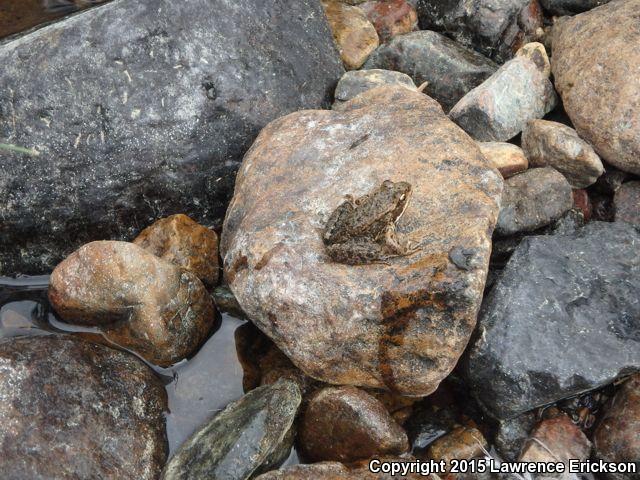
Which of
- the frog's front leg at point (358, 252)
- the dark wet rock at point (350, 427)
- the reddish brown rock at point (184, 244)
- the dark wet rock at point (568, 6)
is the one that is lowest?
the dark wet rock at point (350, 427)

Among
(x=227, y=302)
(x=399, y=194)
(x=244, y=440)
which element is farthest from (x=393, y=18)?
(x=244, y=440)

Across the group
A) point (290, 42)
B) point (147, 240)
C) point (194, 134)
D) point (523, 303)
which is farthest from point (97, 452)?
point (290, 42)

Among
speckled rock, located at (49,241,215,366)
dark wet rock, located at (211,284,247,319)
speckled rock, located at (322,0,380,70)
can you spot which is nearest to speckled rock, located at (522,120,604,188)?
speckled rock, located at (322,0,380,70)

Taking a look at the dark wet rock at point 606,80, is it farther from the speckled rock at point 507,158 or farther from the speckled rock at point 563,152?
the speckled rock at point 507,158

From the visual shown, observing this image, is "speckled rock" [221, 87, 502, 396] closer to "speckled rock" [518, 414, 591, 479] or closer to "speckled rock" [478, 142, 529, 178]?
"speckled rock" [478, 142, 529, 178]

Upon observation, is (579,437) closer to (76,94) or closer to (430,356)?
(430,356)

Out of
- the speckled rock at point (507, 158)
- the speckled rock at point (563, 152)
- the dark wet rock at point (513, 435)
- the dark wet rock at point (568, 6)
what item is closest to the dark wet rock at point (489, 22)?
the dark wet rock at point (568, 6)
